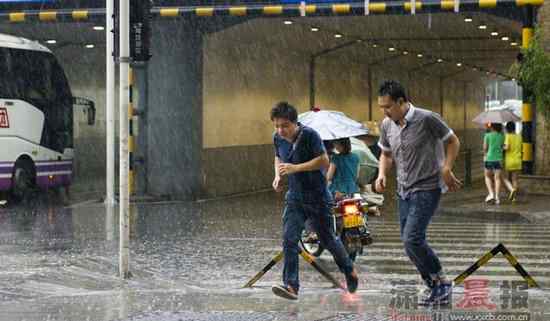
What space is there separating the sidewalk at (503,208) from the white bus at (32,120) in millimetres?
9022

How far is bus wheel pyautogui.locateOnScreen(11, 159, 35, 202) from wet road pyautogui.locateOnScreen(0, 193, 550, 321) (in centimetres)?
298

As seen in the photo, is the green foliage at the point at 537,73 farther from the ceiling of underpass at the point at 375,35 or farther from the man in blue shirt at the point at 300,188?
the man in blue shirt at the point at 300,188

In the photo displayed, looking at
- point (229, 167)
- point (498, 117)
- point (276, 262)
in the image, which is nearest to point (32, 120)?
point (229, 167)

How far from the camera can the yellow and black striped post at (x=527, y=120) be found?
2355cm

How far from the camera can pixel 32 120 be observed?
25.4 metres

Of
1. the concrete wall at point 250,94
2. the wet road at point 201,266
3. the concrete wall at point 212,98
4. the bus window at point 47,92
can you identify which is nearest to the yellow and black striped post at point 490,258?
the wet road at point 201,266

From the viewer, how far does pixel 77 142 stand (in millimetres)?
34219

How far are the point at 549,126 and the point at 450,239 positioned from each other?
8.11 meters

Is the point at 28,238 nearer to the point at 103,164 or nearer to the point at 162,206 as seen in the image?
the point at 162,206

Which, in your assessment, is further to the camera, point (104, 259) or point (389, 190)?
point (389, 190)

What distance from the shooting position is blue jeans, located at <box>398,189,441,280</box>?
30.2ft

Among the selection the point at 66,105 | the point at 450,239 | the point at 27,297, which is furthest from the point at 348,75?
the point at 27,297

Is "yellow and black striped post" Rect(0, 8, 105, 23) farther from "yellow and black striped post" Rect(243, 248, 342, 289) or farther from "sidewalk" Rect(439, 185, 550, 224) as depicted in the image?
"yellow and black striped post" Rect(243, 248, 342, 289)

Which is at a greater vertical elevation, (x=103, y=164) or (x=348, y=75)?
(x=348, y=75)
